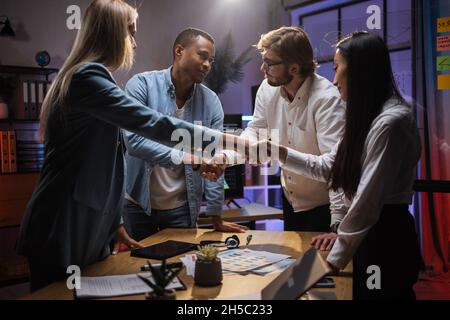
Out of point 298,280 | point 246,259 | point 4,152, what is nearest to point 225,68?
point 4,152

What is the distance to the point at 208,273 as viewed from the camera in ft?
4.34

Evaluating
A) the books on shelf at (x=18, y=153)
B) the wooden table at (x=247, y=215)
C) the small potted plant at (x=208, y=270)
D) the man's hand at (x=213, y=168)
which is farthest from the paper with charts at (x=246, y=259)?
the books on shelf at (x=18, y=153)

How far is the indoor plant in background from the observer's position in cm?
494

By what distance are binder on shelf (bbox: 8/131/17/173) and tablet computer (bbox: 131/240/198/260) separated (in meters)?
2.81

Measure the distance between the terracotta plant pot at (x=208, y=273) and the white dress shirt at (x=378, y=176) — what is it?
373mm

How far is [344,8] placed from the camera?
4.73 meters

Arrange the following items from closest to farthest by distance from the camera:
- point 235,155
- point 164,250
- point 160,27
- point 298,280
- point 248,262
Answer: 1. point 298,280
2. point 248,262
3. point 164,250
4. point 235,155
5. point 160,27

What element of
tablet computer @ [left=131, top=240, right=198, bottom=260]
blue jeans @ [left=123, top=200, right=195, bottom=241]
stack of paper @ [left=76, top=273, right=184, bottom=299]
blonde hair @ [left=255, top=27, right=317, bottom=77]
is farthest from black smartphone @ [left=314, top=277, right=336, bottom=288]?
blonde hair @ [left=255, top=27, right=317, bottom=77]

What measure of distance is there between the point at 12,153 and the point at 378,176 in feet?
11.8

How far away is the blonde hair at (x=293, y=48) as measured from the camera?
7.46 ft

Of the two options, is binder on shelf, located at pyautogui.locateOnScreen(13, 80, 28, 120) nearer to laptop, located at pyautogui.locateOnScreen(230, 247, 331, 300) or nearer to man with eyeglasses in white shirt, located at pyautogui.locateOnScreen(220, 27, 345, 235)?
man with eyeglasses in white shirt, located at pyautogui.locateOnScreen(220, 27, 345, 235)

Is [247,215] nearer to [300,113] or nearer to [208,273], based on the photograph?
[300,113]
